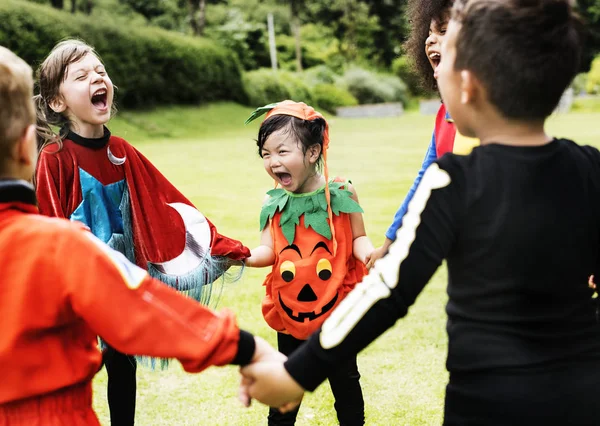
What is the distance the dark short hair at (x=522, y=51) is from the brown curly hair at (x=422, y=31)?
1.44 m

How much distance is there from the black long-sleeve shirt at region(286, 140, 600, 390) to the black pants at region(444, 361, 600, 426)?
0.03 m

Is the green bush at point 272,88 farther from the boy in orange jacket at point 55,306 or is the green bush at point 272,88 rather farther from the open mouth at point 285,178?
the boy in orange jacket at point 55,306

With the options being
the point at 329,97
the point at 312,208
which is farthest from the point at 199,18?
the point at 312,208

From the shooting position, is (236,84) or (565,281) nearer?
(565,281)

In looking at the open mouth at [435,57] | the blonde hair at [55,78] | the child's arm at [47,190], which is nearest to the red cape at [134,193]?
the child's arm at [47,190]

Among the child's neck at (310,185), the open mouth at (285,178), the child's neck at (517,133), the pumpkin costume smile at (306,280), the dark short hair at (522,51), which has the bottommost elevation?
the pumpkin costume smile at (306,280)

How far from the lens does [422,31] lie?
3.33m

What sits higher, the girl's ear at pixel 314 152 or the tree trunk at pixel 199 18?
the girl's ear at pixel 314 152

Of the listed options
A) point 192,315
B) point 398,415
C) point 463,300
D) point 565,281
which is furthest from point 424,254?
point 398,415

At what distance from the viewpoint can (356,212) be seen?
10.4ft

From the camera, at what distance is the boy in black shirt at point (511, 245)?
1.58 m

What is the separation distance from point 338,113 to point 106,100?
3142 cm

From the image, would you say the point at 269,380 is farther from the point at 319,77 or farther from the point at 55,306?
the point at 319,77

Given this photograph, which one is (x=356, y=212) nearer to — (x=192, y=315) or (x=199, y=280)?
(x=199, y=280)
